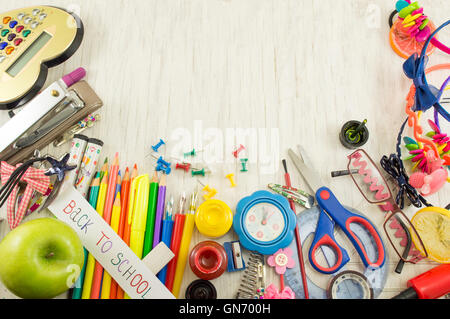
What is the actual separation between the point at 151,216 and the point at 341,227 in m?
0.42

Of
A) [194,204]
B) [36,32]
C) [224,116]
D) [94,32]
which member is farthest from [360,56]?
[36,32]

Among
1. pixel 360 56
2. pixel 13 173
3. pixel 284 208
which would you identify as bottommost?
pixel 13 173

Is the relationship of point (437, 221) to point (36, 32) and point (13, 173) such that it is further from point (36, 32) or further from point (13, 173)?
point (36, 32)

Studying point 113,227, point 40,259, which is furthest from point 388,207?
point 40,259

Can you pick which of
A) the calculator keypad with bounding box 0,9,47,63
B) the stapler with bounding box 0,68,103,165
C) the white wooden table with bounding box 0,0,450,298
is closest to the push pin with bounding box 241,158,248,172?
the white wooden table with bounding box 0,0,450,298

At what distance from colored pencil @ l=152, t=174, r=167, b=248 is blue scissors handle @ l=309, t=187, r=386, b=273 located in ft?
1.09

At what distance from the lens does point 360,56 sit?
93 cm

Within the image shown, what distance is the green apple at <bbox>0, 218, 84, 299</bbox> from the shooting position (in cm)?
59

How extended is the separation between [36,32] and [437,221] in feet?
3.47

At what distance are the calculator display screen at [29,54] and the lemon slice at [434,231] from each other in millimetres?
986

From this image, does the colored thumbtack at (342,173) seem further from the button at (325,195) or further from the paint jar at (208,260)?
the paint jar at (208,260)

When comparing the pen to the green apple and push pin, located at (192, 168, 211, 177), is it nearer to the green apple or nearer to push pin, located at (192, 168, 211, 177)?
push pin, located at (192, 168, 211, 177)

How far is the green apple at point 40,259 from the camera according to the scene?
1.93 ft

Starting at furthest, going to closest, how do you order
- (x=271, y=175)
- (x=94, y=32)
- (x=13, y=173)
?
(x=94, y=32) < (x=271, y=175) < (x=13, y=173)
